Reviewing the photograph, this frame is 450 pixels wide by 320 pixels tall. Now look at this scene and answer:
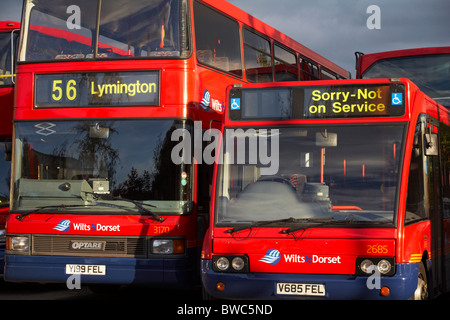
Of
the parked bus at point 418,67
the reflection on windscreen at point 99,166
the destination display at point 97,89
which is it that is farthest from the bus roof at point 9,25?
the parked bus at point 418,67

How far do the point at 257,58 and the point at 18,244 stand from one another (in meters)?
4.98

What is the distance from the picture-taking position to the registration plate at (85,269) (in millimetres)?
10555

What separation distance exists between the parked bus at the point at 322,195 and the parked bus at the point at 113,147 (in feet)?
5.63

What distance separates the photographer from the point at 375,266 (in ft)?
26.3

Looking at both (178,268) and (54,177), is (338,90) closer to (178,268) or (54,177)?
(178,268)

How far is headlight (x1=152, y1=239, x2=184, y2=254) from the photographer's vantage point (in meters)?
10.4

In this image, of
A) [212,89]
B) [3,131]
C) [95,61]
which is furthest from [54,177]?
[3,131]

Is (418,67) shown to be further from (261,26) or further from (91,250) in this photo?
(91,250)

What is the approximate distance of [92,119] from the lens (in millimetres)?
10844

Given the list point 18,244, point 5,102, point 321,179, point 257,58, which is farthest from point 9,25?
point 321,179

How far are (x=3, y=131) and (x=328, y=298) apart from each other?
26.1 feet

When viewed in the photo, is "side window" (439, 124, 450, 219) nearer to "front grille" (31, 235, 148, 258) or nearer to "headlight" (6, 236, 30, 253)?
"front grille" (31, 235, 148, 258)

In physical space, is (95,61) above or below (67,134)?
above

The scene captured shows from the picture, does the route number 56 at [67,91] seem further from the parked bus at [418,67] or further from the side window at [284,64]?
the parked bus at [418,67]
